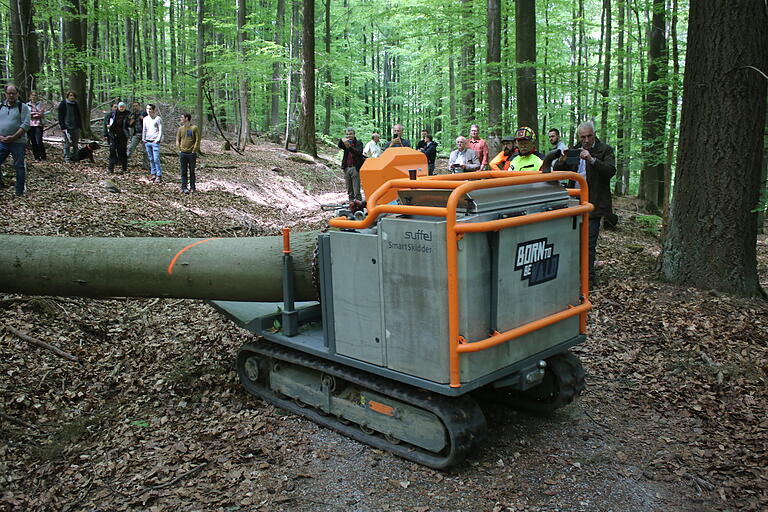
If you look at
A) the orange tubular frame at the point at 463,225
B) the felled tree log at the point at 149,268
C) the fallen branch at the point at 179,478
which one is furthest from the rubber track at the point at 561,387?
the fallen branch at the point at 179,478

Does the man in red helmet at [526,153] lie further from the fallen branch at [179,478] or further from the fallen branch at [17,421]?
the fallen branch at [17,421]

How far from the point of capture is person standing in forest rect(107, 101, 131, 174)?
14.5 metres

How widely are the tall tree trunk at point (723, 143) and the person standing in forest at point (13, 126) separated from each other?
35.8 feet

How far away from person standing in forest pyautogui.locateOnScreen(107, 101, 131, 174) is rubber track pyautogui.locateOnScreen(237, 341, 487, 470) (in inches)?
458

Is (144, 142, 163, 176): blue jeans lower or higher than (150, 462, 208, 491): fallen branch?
higher

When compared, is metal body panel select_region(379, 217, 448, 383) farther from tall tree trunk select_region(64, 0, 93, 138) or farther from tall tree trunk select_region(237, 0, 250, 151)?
tall tree trunk select_region(237, 0, 250, 151)

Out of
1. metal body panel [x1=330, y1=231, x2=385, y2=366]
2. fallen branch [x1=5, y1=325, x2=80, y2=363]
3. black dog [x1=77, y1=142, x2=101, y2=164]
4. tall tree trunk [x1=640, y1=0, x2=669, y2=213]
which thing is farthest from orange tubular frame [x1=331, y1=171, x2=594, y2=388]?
black dog [x1=77, y1=142, x2=101, y2=164]

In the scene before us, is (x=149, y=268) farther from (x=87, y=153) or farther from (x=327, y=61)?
(x=327, y=61)

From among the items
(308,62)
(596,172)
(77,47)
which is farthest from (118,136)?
(596,172)

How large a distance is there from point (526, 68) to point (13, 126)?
9.90 meters

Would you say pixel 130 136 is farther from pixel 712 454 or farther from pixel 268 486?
pixel 712 454

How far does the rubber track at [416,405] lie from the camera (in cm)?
399

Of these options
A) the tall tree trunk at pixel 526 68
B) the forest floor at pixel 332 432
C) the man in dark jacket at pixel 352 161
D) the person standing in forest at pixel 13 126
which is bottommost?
the forest floor at pixel 332 432

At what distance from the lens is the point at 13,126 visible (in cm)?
1029
